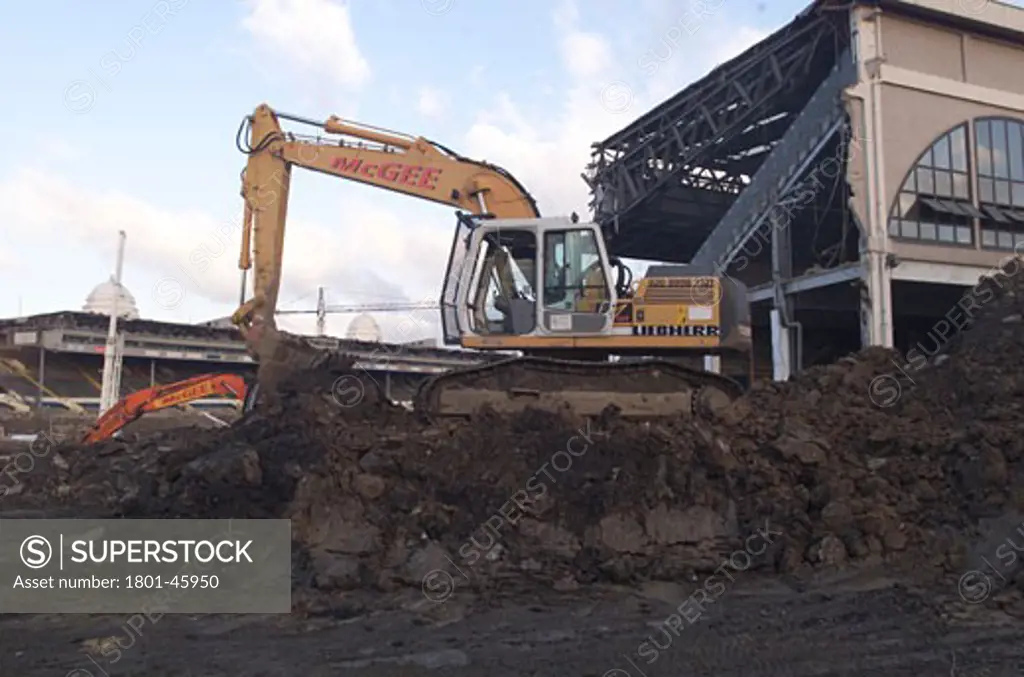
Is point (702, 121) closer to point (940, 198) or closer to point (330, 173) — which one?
point (940, 198)

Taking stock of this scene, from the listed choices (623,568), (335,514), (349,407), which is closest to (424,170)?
(349,407)

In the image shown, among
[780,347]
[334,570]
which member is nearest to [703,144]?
[780,347]

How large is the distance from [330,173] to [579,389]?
458 cm

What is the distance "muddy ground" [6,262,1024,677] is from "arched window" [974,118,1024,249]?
11.6 m

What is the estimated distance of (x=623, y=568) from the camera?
22.2 feet

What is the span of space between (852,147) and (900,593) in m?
13.2

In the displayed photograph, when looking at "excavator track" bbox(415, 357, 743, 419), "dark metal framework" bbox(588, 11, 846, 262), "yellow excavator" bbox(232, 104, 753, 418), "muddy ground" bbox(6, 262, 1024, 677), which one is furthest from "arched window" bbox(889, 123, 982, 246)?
"excavator track" bbox(415, 357, 743, 419)

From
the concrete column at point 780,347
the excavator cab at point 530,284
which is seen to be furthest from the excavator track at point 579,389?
the concrete column at point 780,347

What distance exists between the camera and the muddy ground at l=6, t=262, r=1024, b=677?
5.30 metres

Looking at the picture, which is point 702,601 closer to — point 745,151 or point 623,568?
point 623,568

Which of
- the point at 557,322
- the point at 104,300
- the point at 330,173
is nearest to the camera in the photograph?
the point at 557,322

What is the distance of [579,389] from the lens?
346 inches

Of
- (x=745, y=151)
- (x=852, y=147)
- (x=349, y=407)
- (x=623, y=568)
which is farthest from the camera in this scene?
(x=745, y=151)

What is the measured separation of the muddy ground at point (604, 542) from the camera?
530 centimetres
